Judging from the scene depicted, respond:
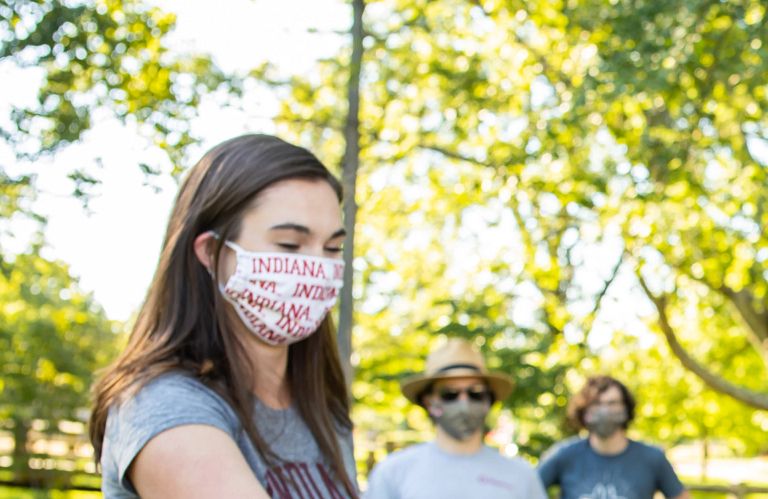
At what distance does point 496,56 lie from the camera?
13586mm

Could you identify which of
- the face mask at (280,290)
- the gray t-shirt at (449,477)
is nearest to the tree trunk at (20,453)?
the gray t-shirt at (449,477)

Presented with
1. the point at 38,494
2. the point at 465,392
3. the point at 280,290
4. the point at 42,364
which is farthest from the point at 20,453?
the point at 280,290

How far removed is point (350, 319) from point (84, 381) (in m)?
11.4

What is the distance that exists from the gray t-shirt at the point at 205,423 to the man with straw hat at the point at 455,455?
415 centimetres

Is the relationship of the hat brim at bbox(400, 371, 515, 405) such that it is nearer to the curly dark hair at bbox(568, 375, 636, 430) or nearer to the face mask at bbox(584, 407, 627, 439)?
the face mask at bbox(584, 407, 627, 439)

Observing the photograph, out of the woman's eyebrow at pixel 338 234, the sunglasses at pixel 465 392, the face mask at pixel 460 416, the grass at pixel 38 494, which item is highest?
the woman's eyebrow at pixel 338 234

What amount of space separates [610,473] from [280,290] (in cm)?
565

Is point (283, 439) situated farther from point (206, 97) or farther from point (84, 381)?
point (84, 381)

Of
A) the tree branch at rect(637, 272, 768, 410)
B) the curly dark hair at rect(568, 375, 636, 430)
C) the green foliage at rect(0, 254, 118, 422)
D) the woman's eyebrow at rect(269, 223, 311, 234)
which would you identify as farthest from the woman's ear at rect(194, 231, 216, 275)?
the green foliage at rect(0, 254, 118, 422)

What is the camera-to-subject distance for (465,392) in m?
6.75

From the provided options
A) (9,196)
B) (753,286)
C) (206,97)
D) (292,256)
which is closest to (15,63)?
(9,196)

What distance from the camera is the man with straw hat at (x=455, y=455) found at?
6.05 metres

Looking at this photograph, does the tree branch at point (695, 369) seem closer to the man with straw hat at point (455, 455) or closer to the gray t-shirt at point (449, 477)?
the man with straw hat at point (455, 455)

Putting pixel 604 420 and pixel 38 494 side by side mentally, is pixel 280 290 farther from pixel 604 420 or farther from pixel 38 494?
pixel 38 494
